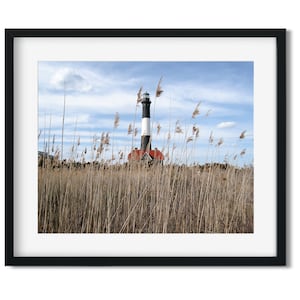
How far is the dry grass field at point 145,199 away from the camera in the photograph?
5.12ft

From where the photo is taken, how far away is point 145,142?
156cm

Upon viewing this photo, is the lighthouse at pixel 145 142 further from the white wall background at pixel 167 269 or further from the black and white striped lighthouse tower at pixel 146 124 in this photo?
the white wall background at pixel 167 269

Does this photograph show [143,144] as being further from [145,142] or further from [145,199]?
A: [145,199]

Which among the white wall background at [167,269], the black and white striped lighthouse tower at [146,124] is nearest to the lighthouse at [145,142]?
the black and white striped lighthouse tower at [146,124]

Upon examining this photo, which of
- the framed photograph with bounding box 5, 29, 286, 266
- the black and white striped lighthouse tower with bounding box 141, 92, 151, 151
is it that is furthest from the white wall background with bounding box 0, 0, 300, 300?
the black and white striped lighthouse tower with bounding box 141, 92, 151, 151

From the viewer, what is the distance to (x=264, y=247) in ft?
5.10

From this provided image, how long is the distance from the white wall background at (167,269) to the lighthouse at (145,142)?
10.1 inches

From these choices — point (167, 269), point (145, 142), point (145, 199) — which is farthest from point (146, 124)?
point (167, 269)

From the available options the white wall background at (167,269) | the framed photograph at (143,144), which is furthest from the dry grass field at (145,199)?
the white wall background at (167,269)

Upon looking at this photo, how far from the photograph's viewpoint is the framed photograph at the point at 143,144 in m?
1.55

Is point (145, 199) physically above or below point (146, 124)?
Result: below

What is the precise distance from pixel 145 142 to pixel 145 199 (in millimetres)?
186

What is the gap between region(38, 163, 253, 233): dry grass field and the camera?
5.12 ft

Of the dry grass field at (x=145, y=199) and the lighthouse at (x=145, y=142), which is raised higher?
the lighthouse at (x=145, y=142)
